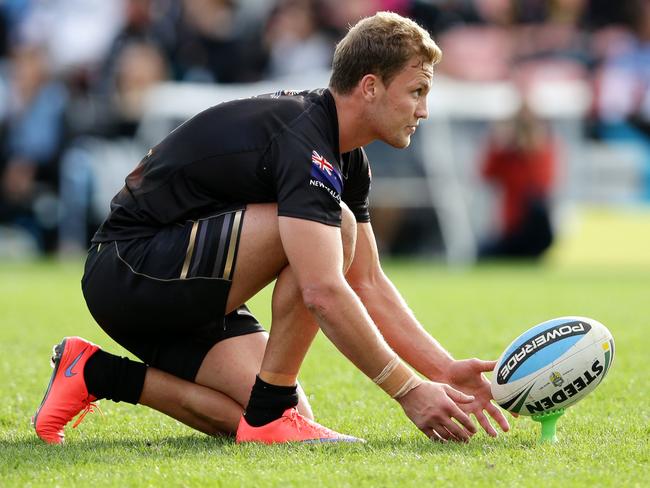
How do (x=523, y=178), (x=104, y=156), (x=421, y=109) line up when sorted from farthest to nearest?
(x=104, y=156) < (x=523, y=178) < (x=421, y=109)

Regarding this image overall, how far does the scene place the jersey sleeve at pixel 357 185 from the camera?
4.41 metres

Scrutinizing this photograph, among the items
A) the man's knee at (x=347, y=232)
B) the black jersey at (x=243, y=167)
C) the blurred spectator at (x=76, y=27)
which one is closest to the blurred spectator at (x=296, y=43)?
the blurred spectator at (x=76, y=27)

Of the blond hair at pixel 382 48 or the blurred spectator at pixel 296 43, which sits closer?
the blond hair at pixel 382 48

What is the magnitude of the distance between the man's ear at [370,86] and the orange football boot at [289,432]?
1.11 metres

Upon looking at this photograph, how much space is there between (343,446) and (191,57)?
1210 centimetres

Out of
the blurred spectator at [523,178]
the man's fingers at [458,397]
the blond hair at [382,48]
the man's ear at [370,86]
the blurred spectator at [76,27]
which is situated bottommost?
the blurred spectator at [523,178]

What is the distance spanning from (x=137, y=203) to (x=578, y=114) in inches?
442

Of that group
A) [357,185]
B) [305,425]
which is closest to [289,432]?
[305,425]

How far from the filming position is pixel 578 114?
48.2ft

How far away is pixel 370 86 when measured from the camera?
4.06m

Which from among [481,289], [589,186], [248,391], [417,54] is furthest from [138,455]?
[589,186]

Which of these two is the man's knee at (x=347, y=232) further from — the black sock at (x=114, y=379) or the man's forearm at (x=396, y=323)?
the black sock at (x=114, y=379)

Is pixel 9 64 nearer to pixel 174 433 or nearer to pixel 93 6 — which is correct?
pixel 93 6

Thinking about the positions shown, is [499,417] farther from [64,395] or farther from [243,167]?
[64,395]
